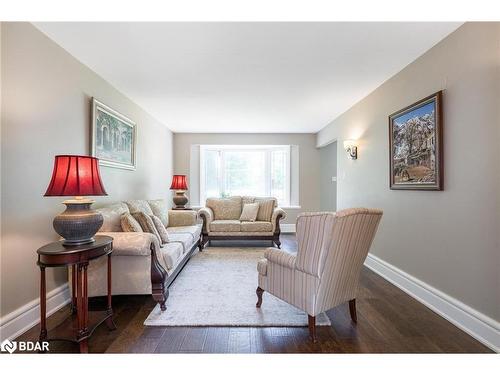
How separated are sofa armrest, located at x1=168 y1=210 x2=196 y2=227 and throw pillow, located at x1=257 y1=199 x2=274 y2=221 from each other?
1338mm

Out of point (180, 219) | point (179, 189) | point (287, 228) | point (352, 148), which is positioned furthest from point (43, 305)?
point (287, 228)

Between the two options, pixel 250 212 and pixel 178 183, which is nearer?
pixel 250 212

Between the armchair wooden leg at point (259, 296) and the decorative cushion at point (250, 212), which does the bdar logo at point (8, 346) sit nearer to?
the armchair wooden leg at point (259, 296)

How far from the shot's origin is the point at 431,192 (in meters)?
2.27

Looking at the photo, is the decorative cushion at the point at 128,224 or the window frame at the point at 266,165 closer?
the decorative cushion at the point at 128,224

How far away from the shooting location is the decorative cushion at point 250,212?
4648 millimetres

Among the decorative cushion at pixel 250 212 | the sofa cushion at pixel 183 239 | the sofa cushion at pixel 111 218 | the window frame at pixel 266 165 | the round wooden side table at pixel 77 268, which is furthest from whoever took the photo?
the window frame at pixel 266 165

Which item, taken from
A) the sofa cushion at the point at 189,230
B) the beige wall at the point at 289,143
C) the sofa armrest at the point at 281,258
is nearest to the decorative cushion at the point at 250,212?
the sofa cushion at the point at 189,230

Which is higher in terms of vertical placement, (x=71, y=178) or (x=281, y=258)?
(x=71, y=178)

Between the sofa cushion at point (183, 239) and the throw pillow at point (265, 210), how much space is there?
170cm

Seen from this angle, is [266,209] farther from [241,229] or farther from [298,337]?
→ [298,337]

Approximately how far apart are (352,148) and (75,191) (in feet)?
11.9

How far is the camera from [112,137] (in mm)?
3068
